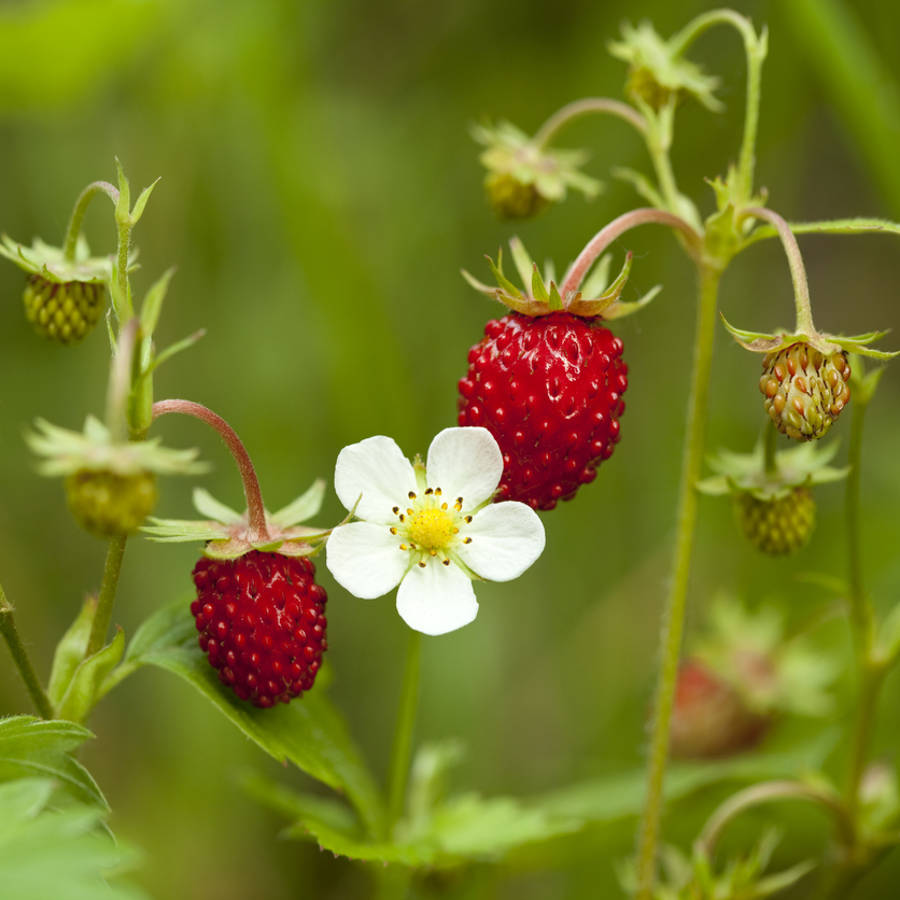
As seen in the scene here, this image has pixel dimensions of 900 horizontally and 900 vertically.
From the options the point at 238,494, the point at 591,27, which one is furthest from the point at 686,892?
the point at 591,27

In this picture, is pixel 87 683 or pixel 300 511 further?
pixel 300 511

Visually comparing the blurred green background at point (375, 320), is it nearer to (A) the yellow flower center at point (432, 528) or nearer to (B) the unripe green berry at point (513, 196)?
(B) the unripe green berry at point (513, 196)

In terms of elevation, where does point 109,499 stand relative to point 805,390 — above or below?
above

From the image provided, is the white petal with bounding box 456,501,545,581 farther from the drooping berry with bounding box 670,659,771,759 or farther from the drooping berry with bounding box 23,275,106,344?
the drooping berry with bounding box 670,659,771,759

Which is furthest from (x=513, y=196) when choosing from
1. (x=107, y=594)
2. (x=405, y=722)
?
(x=107, y=594)

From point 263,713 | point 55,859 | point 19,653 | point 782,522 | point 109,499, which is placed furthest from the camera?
point 782,522

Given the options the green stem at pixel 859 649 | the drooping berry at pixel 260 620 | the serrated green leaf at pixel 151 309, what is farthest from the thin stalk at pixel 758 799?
the serrated green leaf at pixel 151 309

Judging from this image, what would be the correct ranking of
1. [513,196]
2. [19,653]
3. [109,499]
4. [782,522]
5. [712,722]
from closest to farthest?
[109,499] → [19,653] → [782,522] → [513,196] → [712,722]

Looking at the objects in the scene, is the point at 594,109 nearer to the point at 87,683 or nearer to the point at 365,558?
the point at 365,558
